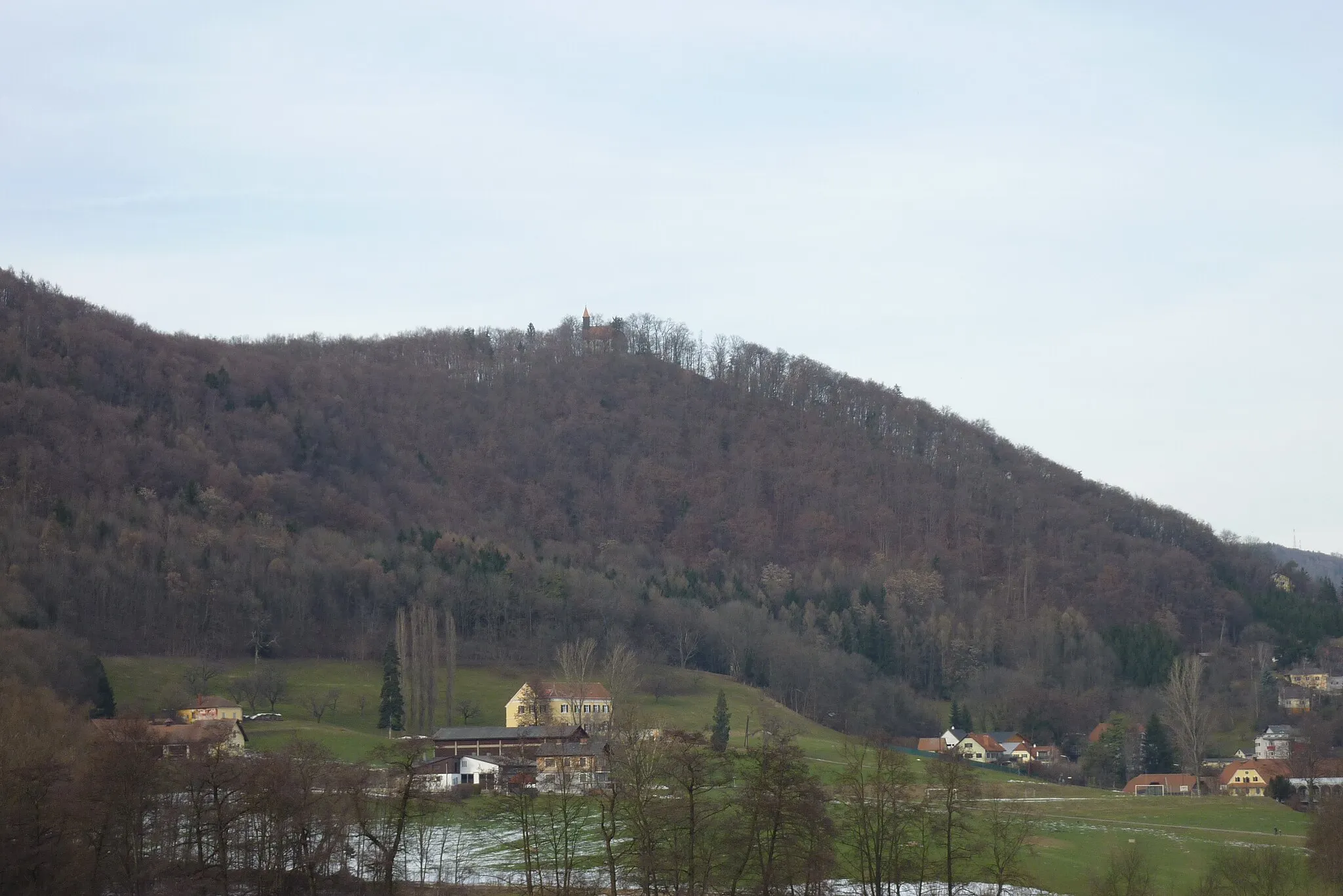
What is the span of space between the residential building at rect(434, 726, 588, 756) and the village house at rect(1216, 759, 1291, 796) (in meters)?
40.5

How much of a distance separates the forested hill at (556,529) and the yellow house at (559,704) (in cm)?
1776

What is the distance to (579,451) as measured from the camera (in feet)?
614

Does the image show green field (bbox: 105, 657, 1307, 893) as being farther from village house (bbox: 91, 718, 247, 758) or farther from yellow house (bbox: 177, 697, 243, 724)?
village house (bbox: 91, 718, 247, 758)

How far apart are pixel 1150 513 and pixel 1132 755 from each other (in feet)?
308

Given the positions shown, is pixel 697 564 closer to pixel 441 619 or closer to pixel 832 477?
pixel 832 477

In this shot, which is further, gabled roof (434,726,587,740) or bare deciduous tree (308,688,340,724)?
bare deciduous tree (308,688,340,724)

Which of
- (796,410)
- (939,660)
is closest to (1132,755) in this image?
(939,660)

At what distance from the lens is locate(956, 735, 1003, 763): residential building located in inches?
4112

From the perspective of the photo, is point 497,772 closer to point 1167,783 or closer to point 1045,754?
point 1167,783

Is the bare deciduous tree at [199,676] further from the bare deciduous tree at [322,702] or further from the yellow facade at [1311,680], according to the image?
the yellow facade at [1311,680]

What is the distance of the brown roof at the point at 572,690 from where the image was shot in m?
87.7

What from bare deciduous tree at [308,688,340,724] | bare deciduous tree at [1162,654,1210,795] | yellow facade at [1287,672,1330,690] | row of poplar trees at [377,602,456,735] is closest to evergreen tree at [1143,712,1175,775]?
bare deciduous tree at [1162,654,1210,795]

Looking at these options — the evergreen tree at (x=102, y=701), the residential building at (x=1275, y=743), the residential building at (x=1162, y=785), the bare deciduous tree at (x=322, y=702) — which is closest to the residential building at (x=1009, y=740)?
the residential building at (x=1162, y=785)

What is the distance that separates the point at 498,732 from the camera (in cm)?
7938
